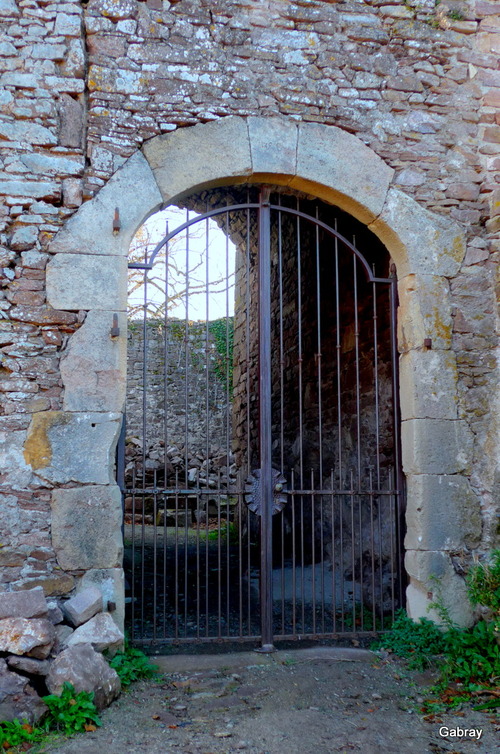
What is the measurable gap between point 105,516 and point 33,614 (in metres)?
0.63

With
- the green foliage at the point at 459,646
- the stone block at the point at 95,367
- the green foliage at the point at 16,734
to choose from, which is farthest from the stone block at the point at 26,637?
the green foliage at the point at 459,646

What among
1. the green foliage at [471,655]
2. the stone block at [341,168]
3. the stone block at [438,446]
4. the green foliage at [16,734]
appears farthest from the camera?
the stone block at [341,168]

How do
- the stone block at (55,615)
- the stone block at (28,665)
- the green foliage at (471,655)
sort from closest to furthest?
the stone block at (28,665) → the stone block at (55,615) → the green foliage at (471,655)

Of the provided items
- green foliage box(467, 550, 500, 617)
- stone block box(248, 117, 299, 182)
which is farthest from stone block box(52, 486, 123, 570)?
stone block box(248, 117, 299, 182)

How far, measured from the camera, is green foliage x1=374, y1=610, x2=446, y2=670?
147 inches

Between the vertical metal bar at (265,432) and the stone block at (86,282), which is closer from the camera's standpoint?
the stone block at (86,282)

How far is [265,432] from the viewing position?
13.3 ft

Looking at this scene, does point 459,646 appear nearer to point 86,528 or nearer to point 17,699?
point 86,528

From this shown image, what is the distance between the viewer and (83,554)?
3480 mm

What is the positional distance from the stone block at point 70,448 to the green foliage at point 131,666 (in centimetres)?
91

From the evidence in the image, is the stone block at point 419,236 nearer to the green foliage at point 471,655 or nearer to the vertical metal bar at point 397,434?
the vertical metal bar at point 397,434

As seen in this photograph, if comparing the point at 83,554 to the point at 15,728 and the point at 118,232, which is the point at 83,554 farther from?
the point at 118,232

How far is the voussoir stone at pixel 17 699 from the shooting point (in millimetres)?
2760

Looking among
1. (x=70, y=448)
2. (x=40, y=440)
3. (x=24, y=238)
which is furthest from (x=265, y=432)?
(x=24, y=238)
